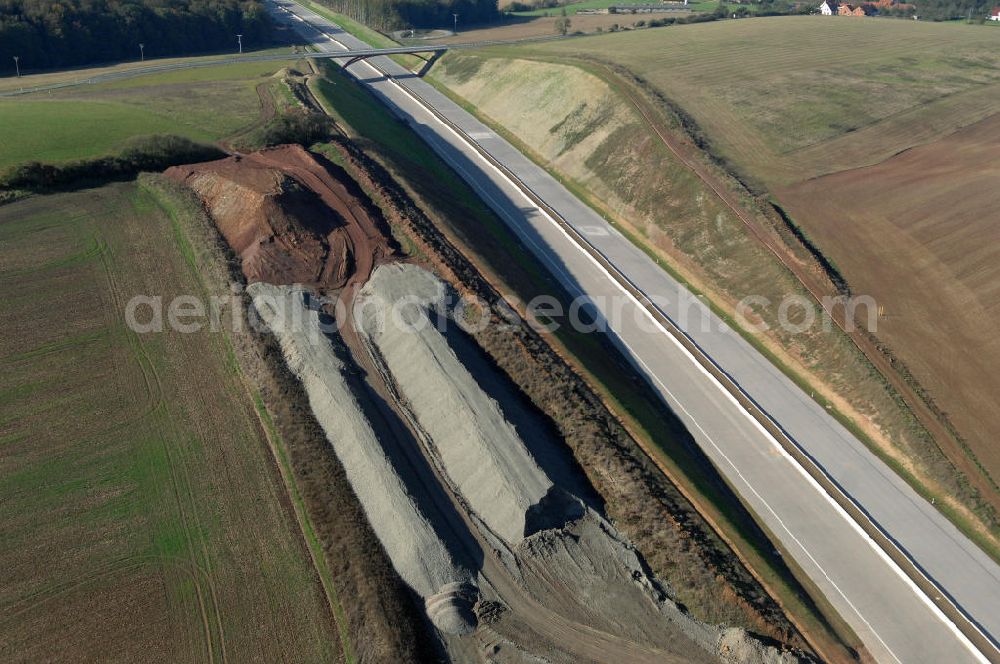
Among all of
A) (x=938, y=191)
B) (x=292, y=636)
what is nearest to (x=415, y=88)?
(x=938, y=191)

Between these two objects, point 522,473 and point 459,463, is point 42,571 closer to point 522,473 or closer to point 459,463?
point 459,463

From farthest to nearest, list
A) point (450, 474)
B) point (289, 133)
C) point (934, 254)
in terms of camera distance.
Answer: point (289, 133), point (934, 254), point (450, 474)

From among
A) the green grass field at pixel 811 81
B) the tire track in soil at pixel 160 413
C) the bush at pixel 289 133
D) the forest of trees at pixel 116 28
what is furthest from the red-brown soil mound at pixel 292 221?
the forest of trees at pixel 116 28

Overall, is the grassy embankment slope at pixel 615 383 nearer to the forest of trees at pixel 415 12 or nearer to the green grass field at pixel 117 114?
the green grass field at pixel 117 114

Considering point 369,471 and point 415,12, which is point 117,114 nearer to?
point 369,471

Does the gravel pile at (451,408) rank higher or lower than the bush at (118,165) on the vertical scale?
lower

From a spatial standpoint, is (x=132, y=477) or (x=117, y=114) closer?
(x=132, y=477)

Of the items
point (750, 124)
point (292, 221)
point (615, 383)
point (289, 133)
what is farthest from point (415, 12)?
point (615, 383)
